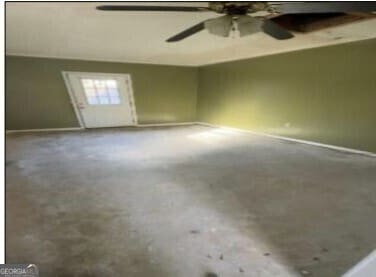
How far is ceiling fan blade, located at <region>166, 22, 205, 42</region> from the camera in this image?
1.65 metres

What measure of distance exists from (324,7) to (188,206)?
1.55m

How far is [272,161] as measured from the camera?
6.25 feet

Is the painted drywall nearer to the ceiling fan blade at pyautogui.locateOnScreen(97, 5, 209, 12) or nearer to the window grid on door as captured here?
the window grid on door

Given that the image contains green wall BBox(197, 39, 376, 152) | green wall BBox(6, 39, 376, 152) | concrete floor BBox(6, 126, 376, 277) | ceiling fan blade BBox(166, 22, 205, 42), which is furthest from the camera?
ceiling fan blade BBox(166, 22, 205, 42)

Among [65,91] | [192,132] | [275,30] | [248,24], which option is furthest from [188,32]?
[65,91]

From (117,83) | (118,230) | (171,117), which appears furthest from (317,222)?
(117,83)

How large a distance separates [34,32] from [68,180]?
85cm

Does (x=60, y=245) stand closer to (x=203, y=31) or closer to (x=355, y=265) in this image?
(x=203, y=31)

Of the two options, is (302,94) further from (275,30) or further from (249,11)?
(249,11)

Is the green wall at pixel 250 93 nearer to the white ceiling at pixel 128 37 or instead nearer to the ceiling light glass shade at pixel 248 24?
the white ceiling at pixel 128 37

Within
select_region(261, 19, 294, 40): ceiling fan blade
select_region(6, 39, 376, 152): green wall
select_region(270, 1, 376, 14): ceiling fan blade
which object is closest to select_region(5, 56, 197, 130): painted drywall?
select_region(6, 39, 376, 152): green wall

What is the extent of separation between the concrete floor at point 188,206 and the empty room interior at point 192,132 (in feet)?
0.04

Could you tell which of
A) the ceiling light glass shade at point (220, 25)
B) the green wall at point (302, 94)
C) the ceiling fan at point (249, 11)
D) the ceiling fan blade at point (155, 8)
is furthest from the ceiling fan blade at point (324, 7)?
the ceiling fan blade at point (155, 8)

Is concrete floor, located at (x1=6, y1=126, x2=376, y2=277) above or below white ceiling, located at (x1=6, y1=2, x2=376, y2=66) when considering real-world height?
below
